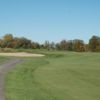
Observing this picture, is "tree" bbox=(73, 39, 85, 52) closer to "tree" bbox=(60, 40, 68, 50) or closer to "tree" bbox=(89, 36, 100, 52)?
"tree" bbox=(60, 40, 68, 50)

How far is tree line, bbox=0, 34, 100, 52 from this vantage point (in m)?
122

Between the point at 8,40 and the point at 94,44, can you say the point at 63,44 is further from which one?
the point at 8,40

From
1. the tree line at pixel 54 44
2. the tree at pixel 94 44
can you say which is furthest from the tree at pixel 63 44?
the tree at pixel 94 44

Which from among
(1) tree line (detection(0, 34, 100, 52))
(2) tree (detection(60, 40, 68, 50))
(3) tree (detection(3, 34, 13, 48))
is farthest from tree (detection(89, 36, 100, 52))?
(3) tree (detection(3, 34, 13, 48))

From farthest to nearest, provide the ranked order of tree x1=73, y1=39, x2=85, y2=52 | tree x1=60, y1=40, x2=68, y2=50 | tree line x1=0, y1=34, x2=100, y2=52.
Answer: tree x1=60, y1=40, x2=68, y2=50 → tree x1=73, y1=39, x2=85, y2=52 → tree line x1=0, y1=34, x2=100, y2=52

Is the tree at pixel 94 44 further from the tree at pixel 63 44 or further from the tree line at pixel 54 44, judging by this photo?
the tree at pixel 63 44

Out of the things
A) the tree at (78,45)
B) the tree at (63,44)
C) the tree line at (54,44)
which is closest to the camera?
the tree line at (54,44)

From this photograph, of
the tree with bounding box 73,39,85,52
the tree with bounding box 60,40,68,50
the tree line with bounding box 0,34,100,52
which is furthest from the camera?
the tree with bounding box 60,40,68,50

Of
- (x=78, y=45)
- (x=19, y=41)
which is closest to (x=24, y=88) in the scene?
(x=19, y=41)

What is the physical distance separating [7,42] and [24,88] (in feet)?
361

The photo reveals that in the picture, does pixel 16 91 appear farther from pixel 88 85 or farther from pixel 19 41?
pixel 19 41

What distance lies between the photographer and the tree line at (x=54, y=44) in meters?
122

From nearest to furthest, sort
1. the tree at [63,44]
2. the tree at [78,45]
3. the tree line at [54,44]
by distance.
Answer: the tree line at [54,44] → the tree at [78,45] → the tree at [63,44]

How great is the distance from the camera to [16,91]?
15703 mm
